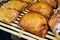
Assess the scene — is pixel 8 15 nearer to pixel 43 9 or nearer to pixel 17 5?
pixel 17 5

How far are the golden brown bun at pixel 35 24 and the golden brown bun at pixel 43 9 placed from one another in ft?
0.21

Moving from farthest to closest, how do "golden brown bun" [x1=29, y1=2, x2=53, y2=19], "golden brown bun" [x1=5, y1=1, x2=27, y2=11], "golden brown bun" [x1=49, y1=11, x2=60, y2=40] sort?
"golden brown bun" [x1=5, y1=1, x2=27, y2=11], "golden brown bun" [x1=29, y1=2, x2=53, y2=19], "golden brown bun" [x1=49, y1=11, x2=60, y2=40]

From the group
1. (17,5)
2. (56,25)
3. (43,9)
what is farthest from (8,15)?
(56,25)

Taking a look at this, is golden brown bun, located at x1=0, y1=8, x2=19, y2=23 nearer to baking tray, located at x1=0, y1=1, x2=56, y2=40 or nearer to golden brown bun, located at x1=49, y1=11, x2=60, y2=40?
baking tray, located at x1=0, y1=1, x2=56, y2=40

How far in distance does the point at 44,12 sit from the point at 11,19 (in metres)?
0.23

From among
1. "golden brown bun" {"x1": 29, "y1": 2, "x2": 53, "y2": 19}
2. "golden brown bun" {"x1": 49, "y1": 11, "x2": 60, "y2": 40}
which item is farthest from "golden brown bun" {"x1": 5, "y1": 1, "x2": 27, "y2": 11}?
"golden brown bun" {"x1": 49, "y1": 11, "x2": 60, "y2": 40}

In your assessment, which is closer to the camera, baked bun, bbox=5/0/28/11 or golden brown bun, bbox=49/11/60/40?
golden brown bun, bbox=49/11/60/40

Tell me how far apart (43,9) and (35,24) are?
160 millimetres

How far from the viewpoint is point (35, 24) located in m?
0.91

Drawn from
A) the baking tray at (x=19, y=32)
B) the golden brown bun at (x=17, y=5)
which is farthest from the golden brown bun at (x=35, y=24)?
the golden brown bun at (x=17, y=5)

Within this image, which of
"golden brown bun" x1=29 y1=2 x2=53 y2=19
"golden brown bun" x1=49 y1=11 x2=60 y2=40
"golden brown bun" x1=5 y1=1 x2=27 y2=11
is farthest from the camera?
"golden brown bun" x1=5 y1=1 x2=27 y2=11

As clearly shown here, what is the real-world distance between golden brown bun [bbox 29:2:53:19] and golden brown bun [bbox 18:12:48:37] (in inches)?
2.5

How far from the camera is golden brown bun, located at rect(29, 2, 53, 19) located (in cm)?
101

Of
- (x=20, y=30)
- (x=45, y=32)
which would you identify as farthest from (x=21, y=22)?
(x=45, y=32)
